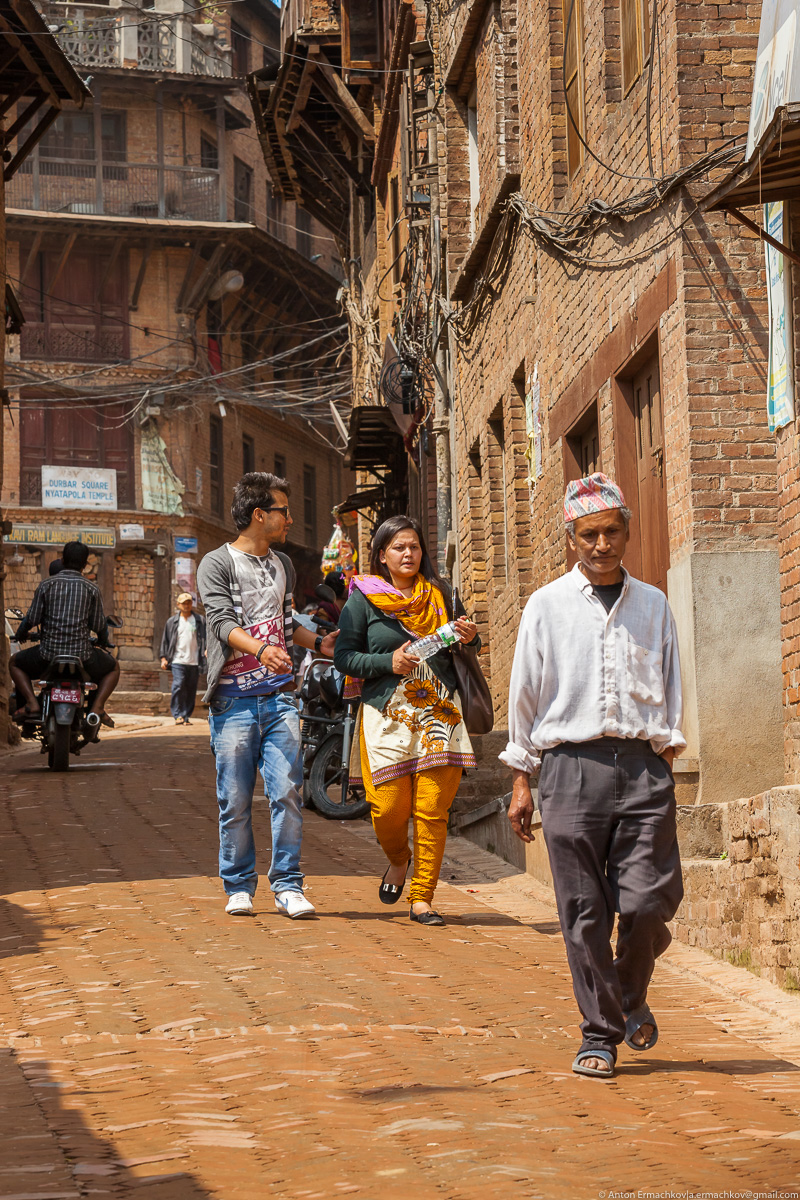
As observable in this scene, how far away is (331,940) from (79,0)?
3856 centimetres

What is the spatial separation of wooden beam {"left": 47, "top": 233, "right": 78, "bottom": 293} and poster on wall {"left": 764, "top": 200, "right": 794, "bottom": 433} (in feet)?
112

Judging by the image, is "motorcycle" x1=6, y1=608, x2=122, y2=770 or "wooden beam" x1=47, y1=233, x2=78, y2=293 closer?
"motorcycle" x1=6, y1=608, x2=122, y2=770

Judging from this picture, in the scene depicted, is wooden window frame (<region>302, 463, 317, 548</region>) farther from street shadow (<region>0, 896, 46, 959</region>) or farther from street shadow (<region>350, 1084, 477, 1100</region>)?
street shadow (<region>350, 1084, 477, 1100</region>)

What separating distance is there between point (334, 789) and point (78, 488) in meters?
28.2

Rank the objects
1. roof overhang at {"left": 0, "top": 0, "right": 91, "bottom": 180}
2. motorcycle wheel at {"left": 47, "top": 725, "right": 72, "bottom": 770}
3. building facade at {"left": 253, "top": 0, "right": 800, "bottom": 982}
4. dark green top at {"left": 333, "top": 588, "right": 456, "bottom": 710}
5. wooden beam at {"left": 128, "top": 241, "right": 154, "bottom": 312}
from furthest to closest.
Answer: wooden beam at {"left": 128, "top": 241, "right": 154, "bottom": 312}
roof overhang at {"left": 0, "top": 0, "right": 91, "bottom": 180}
motorcycle wheel at {"left": 47, "top": 725, "right": 72, "bottom": 770}
building facade at {"left": 253, "top": 0, "right": 800, "bottom": 982}
dark green top at {"left": 333, "top": 588, "right": 456, "bottom": 710}

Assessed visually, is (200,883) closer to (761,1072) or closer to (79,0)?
(761,1072)

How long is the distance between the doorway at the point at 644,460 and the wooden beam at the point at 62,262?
105 feet

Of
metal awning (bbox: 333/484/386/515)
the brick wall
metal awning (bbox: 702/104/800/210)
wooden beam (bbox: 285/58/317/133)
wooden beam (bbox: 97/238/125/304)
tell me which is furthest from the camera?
wooden beam (bbox: 97/238/125/304)

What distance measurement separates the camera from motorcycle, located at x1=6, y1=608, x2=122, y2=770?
47.6 ft

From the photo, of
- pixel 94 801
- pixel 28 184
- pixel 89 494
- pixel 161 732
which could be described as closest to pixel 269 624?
pixel 94 801

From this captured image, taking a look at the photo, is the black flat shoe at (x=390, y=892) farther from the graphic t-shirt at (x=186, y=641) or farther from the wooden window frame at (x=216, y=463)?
the wooden window frame at (x=216, y=463)

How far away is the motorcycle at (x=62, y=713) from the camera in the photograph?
47.6 feet

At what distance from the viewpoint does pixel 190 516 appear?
40.5 metres

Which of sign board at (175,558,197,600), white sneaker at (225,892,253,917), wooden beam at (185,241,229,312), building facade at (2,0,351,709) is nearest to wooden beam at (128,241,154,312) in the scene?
building facade at (2,0,351,709)
